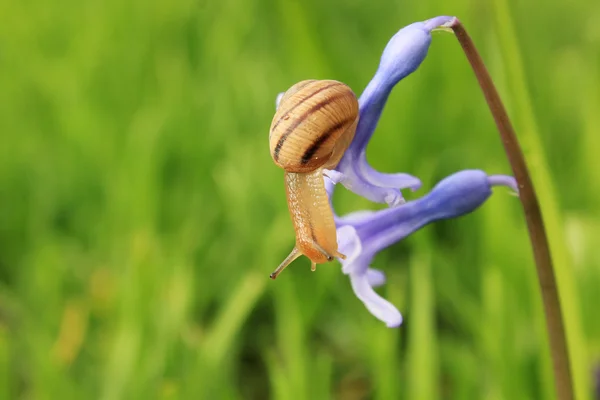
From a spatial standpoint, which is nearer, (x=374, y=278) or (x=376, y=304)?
(x=376, y=304)

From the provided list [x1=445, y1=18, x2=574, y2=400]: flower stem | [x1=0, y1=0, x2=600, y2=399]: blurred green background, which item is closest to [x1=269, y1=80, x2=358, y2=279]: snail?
[x1=445, y1=18, x2=574, y2=400]: flower stem

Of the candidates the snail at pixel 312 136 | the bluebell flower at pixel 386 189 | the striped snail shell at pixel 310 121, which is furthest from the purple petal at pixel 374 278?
the striped snail shell at pixel 310 121

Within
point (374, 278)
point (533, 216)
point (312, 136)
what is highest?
point (312, 136)

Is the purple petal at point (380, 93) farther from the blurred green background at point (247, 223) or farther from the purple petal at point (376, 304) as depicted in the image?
the blurred green background at point (247, 223)

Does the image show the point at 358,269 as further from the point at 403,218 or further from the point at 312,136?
the point at 312,136

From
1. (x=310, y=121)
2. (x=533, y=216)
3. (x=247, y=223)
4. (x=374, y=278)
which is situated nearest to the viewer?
(x=310, y=121)

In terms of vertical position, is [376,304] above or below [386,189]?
below

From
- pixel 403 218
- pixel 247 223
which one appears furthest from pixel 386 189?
pixel 247 223
